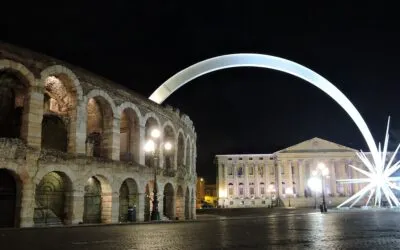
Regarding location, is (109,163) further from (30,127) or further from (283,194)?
(283,194)

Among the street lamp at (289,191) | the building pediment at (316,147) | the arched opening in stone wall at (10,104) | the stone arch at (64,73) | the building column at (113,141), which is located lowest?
the street lamp at (289,191)

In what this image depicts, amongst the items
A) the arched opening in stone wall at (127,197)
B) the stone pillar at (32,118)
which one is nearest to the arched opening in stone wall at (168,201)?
the arched opening in stone wall at (127,197)

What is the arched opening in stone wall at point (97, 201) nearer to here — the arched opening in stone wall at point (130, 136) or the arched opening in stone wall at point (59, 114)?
the arched opening in stone wall at point (59, 114)

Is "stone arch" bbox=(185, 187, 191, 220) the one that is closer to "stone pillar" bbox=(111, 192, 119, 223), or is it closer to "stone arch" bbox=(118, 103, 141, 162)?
"stone arch" bbox=(118, 103, 141, 162)

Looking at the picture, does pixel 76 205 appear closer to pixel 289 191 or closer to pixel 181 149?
pixel 181 149

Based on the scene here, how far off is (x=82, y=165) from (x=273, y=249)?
723 inches

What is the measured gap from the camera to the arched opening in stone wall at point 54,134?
96.0 feet

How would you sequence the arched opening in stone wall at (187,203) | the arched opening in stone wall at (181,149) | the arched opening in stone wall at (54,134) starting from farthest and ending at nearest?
1. the arched opening in stone wall at (181,149)
2. the arched opening in stone wall at (187,203)
3. the arched opening in stone wall at (54,134)

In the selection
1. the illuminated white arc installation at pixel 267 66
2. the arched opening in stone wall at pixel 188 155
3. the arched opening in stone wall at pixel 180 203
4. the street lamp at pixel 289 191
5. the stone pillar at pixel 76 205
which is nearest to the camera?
the stone pillar at pixel 76 205

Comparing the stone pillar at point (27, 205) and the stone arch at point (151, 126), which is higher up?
the stone arch at point (151, 126)

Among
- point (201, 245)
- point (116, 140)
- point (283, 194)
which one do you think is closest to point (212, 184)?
point (283, 194)

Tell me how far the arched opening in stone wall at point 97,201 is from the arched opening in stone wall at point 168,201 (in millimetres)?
8913

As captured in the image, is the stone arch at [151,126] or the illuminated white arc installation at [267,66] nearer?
the stone arch at [151,126]

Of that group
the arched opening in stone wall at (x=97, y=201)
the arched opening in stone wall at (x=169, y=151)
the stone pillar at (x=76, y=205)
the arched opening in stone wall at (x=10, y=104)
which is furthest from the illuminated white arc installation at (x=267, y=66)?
the stone pillar at (x=76, y=205)
